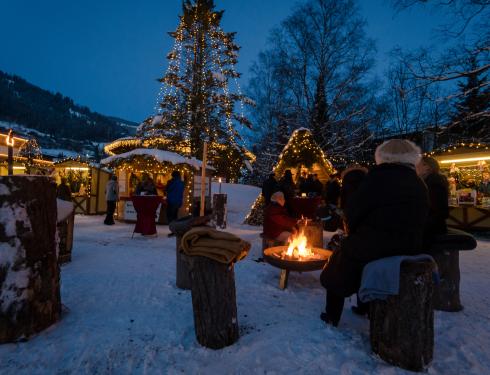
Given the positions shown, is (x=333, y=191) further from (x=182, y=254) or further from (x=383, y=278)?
(x=383, y=278)

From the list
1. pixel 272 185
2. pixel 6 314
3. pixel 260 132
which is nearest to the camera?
pixel 6 314

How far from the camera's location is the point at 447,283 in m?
3.92

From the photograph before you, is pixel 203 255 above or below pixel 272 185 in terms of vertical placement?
below

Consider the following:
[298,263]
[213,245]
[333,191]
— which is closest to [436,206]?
[298,263]

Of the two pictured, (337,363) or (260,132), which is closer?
(337,363)

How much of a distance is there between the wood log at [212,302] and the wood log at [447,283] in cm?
286

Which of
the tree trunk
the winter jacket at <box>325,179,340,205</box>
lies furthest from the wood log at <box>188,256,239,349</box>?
the winter jacket at <box>325,179,340,205</box>

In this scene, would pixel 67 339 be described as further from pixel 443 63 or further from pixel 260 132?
pixel 260 132

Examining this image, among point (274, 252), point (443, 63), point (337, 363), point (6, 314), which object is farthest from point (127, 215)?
point (443, 63)

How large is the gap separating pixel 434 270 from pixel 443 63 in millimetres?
10000

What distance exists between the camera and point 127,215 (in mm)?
12477

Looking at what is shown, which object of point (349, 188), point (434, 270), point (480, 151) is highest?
point (480, 151)

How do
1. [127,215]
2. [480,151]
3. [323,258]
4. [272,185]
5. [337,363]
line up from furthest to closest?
[127,215]
[480,151]
[272,185]
[323,258]
[337,363]

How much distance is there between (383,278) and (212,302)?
151 centimetres
